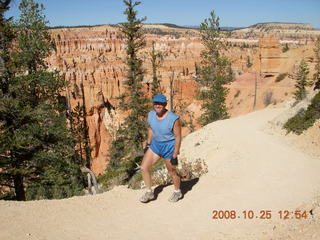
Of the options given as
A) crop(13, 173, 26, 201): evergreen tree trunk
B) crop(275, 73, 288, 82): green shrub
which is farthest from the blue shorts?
crop(275, 73, 288, 82): green shrub

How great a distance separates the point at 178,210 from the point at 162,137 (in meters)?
1.45

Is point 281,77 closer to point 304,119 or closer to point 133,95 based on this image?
point 133,95

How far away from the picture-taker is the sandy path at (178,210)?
471 centimetres

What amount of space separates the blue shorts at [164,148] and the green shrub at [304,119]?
32.5 ft

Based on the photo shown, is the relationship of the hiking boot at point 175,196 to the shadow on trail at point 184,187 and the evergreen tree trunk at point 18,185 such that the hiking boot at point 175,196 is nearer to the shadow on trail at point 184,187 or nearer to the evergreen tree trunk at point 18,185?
the shadow on trail at point 184,187

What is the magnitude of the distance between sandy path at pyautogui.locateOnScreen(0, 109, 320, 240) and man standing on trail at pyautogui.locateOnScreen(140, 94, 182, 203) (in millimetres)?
588

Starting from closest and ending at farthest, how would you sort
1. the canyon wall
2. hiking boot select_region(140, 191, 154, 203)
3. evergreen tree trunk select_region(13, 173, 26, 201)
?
1. hiking boot select_region(140, 191, 154, 203)
2. evergreen tree trunk select_region(13, 173, 26, 201)
3. the canyon wall

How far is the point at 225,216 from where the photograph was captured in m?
5.25

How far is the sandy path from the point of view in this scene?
15.5ft

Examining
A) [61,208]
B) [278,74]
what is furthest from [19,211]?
[278,74]

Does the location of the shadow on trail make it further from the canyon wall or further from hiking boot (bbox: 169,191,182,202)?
the canyon wall

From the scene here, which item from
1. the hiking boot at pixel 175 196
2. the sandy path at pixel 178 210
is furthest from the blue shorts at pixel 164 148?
the sandy path at pixel 178 210

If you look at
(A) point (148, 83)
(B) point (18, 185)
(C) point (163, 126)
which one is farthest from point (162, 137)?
(A) point (148, 83)
